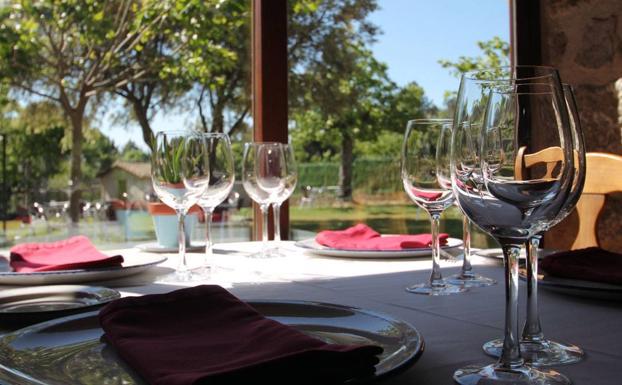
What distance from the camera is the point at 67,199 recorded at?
2.42 m

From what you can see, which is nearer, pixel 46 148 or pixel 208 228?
pixel 208 228

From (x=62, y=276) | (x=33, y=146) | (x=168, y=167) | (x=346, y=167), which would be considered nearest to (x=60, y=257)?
(x=62, y=276)

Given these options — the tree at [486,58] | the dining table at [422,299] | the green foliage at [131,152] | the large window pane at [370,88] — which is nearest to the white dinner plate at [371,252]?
the dining table at [422,299]

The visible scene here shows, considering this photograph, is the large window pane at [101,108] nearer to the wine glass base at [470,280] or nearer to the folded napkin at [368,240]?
the folded napkin at [368,240]

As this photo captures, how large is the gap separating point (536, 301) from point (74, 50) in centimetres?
228

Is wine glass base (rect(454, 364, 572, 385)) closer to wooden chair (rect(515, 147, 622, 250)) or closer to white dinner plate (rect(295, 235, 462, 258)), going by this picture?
white dinner plate (rect(295, 235, 462, 258))

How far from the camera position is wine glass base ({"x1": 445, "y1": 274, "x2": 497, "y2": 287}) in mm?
928

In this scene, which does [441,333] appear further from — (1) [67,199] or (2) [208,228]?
(1) [67,199]

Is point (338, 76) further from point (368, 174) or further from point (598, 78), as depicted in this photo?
point (598, 78)

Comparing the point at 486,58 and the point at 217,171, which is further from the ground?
the point at 486,58

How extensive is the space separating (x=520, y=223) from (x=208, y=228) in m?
0.68

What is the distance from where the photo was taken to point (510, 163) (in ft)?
1.67

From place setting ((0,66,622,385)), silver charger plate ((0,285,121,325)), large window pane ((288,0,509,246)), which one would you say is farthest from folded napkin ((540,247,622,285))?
large window pane ((288,0,509,246))

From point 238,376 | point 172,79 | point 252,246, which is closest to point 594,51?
point 172,79
